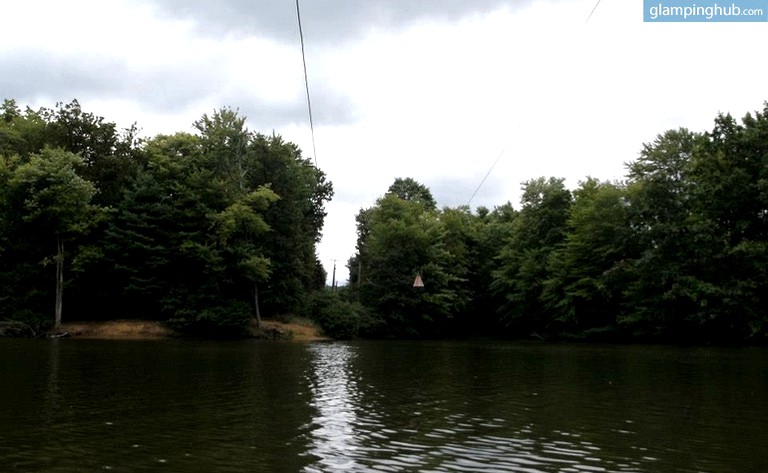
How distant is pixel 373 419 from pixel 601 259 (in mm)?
51763

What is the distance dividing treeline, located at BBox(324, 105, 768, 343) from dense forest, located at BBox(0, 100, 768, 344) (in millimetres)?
176

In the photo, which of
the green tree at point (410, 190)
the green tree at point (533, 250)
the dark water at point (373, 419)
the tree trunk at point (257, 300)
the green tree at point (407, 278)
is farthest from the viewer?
the green tree at point (410, 190)

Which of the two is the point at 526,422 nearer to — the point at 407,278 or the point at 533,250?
the point at 407,278

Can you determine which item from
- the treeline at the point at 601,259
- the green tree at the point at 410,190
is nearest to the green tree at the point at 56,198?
the treeline at the point at 601,259

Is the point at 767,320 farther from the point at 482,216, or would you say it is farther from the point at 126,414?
the point at 482,216

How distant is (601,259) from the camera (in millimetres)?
61906

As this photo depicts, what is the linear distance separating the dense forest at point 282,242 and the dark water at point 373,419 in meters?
27.5

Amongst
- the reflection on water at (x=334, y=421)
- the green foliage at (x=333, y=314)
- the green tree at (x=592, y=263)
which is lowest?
the reflection on water at (x=334, y=421)

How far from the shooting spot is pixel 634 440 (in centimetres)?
1191

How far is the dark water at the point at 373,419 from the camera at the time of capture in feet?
33.0

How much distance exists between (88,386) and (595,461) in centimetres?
1336

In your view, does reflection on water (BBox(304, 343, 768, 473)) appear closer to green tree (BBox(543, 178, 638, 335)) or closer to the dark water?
the dark water

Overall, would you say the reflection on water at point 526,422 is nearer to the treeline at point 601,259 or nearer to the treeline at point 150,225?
the treeline at point 601,259

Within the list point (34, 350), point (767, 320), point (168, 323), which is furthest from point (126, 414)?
point (767, 320)
